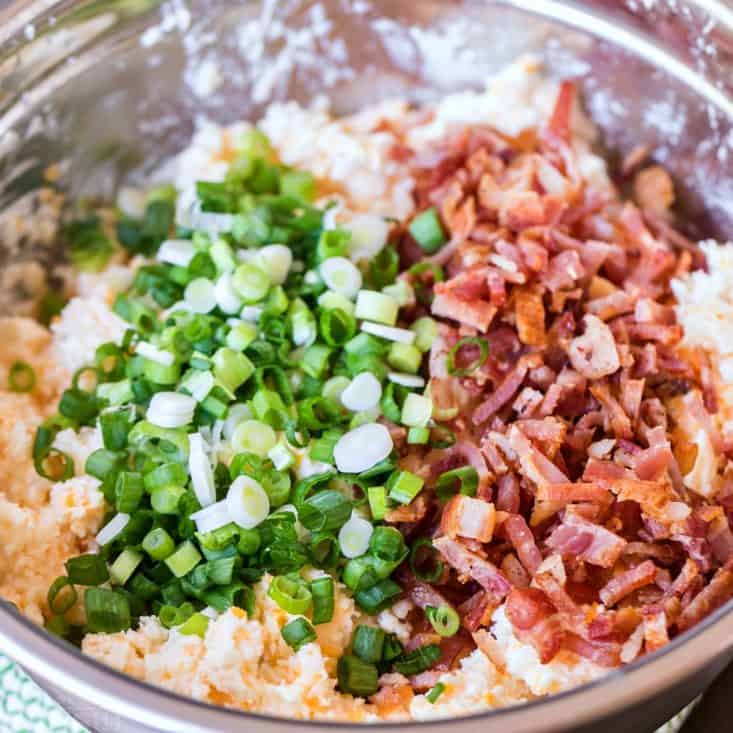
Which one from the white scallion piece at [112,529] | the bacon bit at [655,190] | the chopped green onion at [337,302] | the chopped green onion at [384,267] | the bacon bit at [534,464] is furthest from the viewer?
the bacon bit at [655,190]

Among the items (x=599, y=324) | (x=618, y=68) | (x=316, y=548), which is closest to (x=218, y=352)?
(x=316, y=548)

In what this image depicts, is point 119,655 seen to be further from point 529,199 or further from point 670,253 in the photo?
point 670,253

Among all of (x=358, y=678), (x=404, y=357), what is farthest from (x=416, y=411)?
(x=358, y=678)

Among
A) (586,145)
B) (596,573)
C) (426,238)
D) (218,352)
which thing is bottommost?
(596,573)

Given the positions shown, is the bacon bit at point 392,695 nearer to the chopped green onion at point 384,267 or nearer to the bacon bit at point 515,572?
the bacon bit at point 515,572

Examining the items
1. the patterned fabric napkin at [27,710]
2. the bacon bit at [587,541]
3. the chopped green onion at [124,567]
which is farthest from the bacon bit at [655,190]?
the patterned fabric napkin at [27,710]

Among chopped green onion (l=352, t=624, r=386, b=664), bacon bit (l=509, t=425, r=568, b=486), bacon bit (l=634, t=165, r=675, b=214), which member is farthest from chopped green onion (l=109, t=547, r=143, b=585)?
bacon bit (l=634, t=165, r=675, b=214)

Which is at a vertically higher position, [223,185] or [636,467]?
[223,185]
